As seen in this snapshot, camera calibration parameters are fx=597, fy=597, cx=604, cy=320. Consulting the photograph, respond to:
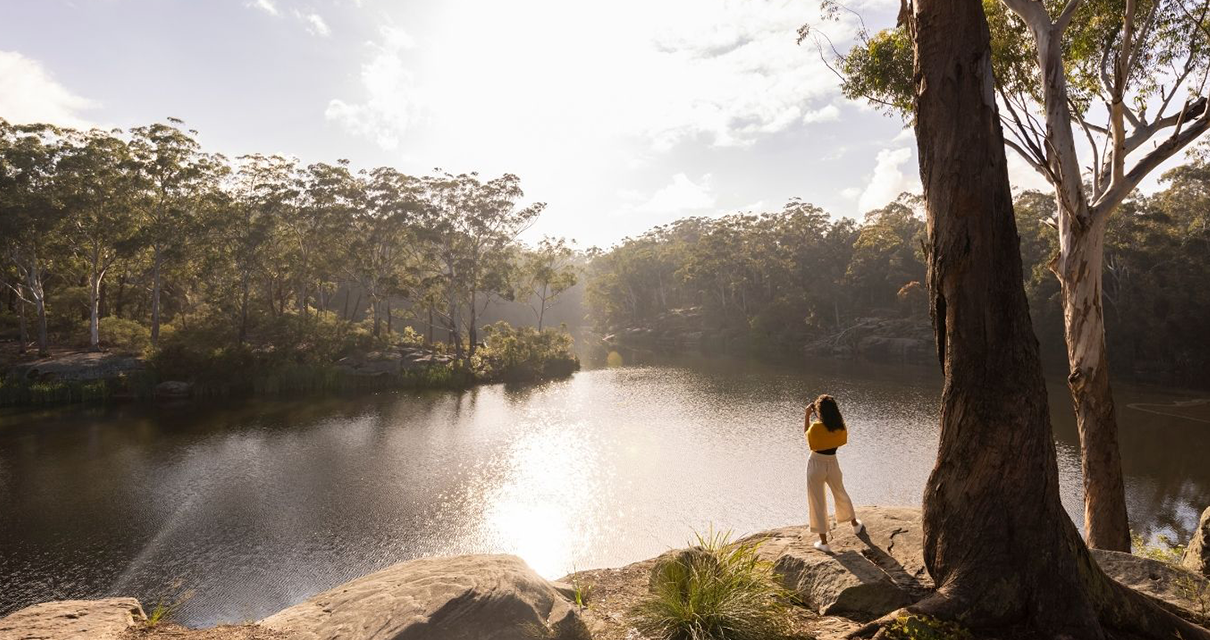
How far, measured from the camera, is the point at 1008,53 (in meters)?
9.16

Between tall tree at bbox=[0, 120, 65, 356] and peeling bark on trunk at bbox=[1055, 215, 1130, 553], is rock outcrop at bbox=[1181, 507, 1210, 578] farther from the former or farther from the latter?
tall tree at bbox=[0, 120, 65, 356]

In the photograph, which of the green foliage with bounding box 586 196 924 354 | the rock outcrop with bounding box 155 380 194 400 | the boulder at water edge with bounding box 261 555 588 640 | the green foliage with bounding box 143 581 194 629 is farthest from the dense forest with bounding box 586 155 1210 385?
the rock outcrop with bounding box 155 380 194 400

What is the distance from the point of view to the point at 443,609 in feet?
13.3

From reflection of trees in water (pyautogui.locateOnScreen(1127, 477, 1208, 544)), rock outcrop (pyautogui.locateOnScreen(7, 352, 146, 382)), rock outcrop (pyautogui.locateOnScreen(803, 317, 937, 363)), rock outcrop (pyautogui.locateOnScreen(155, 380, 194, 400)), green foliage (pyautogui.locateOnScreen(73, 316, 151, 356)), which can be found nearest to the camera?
reflection of trees in water (pyautogui.locateOnScreen(1127, 477, 1208, 544))

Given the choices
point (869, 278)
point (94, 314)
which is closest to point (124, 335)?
point (94, 314)

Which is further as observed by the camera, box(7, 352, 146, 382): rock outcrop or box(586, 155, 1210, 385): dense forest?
box(586, 155, 1210, 385): dense forest

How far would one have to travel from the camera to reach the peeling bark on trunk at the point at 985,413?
377cm

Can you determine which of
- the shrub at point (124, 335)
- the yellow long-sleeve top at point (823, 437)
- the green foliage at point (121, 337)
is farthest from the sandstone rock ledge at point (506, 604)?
the shrub at point (124, 335)

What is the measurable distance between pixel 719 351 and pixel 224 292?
3509 centimetres

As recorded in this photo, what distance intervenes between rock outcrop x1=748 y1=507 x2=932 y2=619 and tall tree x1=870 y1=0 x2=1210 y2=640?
34 cm

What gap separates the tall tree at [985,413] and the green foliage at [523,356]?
1206 inches

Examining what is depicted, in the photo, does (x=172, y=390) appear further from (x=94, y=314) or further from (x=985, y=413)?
(x=985, y=413)

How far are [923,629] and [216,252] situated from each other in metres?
37.8

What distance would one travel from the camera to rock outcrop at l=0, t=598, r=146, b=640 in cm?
399
